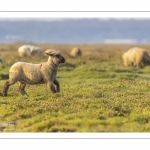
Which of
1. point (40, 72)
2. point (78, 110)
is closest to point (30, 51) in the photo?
point (40, 72)

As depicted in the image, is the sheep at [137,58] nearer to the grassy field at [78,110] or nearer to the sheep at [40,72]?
the grassy field at [78,110]

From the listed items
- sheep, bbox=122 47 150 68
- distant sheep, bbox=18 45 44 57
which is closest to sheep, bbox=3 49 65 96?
sheep, bbox=122 47 150 68

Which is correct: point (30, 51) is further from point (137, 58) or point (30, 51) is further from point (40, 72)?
point (40, 72)

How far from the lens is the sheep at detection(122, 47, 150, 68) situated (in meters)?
35.0

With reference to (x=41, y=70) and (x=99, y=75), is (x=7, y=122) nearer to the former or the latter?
(x=41, y=70)

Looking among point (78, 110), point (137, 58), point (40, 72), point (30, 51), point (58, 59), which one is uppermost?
point (30, 51)

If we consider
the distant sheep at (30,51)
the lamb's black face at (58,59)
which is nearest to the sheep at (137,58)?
the distant sheep at (30,51)

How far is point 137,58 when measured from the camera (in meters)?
35.2

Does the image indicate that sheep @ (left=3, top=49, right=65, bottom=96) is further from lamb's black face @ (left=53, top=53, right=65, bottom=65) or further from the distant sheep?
the distant sheep

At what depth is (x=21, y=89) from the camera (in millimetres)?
17062

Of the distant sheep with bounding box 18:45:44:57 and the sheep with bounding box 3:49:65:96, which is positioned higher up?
the distant sheep with bounding box 18:45:44:57
